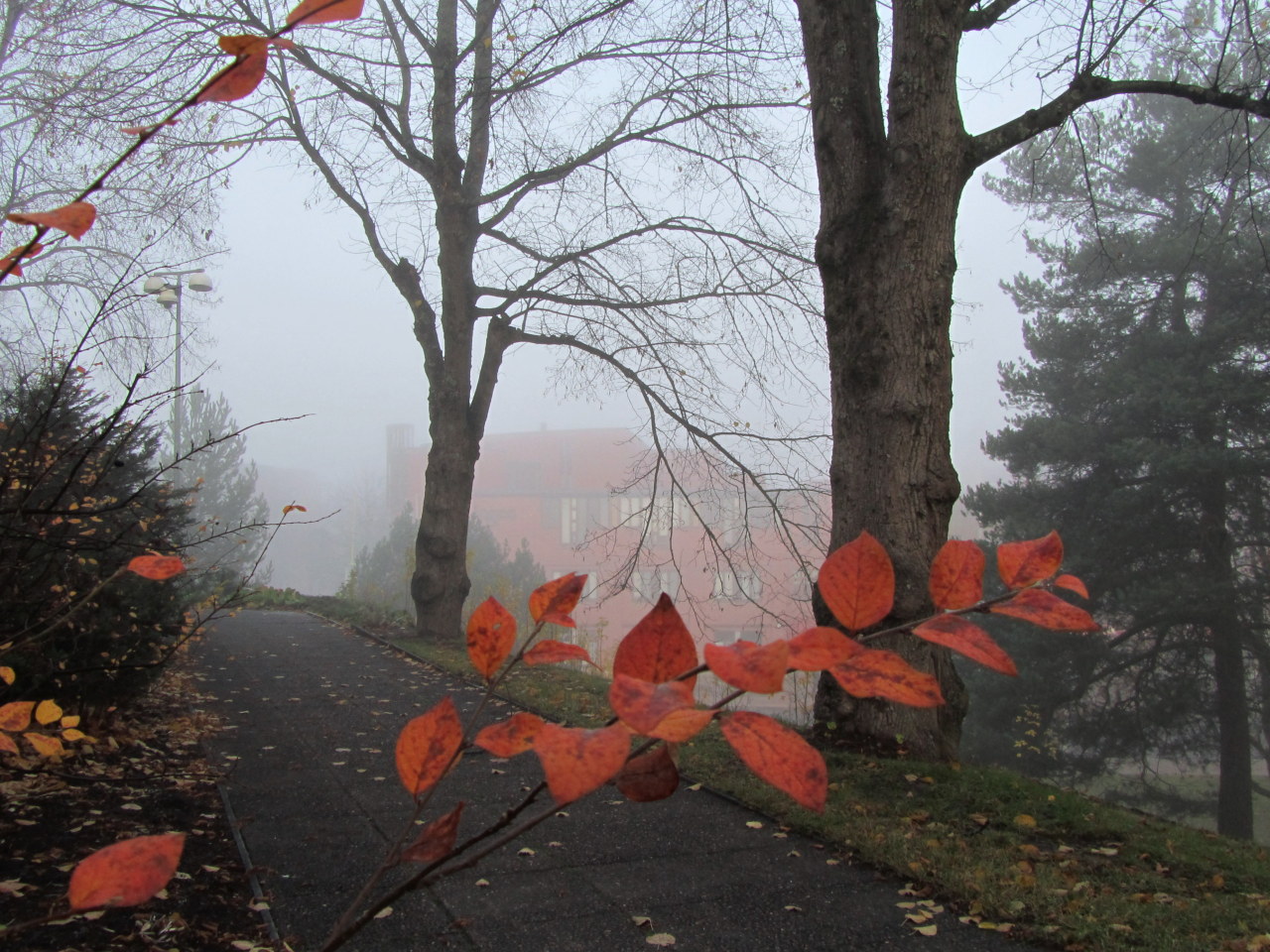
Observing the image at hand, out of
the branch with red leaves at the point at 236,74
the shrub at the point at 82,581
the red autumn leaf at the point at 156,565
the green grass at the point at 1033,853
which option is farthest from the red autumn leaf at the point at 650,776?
the shrub at the point at 82,581

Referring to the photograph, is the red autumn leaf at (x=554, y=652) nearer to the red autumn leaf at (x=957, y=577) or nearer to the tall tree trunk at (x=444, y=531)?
the red autumn leaf at (x=957, y=577)

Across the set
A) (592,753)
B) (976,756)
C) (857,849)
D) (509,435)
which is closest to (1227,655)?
(976,756)

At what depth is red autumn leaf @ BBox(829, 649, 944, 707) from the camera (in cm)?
54

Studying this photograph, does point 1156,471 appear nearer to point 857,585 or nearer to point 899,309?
point 899,309

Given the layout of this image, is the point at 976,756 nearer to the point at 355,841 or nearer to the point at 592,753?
the point at 355,841

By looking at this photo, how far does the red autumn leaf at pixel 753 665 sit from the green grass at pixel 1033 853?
3.31 metres

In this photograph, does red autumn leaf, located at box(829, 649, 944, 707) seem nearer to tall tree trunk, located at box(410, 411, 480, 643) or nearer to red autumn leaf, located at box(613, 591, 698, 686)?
red autumn leaf, located at box(613, 591, 698, 686)

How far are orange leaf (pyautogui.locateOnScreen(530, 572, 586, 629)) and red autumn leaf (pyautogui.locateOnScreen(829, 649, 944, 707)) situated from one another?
0.83ft

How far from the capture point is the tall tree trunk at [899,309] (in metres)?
5.14

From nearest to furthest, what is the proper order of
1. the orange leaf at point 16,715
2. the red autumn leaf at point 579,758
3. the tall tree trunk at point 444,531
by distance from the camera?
the red autumn leaf at point 579,758, the orange leaf at point 16,715, the tall tree trunk at point 444,531

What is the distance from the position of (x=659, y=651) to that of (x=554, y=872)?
11.5 ft

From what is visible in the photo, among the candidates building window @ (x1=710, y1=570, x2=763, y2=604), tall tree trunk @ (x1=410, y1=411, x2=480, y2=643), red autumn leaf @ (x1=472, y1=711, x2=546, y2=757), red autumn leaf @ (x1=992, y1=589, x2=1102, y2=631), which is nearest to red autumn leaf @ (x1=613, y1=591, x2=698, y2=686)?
red autumn leaf @ (x1=472, y1=711, x2=546, y2=757)

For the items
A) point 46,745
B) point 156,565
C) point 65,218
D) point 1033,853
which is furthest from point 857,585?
point 1033,853

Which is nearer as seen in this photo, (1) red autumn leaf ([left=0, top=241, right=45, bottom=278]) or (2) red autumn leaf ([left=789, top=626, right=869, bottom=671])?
(2) red autumn leaf ([left=789, top=626, right=869, bottom=671])
